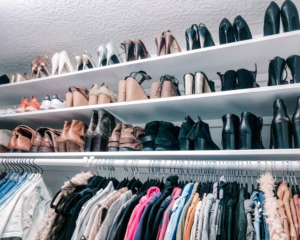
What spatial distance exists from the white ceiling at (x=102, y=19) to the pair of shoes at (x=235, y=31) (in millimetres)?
223

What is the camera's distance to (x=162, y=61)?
1.49 meters

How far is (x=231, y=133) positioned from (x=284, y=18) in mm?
706

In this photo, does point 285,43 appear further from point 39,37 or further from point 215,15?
point 39,37

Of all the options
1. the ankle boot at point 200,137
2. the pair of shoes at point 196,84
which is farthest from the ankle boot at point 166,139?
the pair of shoes at point 196,84

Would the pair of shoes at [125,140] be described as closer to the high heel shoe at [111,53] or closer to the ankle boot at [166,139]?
the ankle boot at [166,139]

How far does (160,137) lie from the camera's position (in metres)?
1.32

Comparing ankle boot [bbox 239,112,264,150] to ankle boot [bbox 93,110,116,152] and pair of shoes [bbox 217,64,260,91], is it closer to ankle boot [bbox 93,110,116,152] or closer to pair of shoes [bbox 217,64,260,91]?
pair of shoes [bbox 217,64,260,91]

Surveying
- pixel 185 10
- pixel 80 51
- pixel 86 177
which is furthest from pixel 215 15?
pixel 86 177

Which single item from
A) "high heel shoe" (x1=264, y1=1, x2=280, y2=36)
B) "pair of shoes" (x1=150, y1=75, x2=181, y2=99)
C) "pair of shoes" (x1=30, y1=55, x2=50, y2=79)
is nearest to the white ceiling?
"pair of shoes" (x1=30, y1=55, x2=50, y2=79)

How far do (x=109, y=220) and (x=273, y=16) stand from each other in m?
1.36

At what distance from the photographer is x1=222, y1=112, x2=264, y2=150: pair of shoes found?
1.14 metres

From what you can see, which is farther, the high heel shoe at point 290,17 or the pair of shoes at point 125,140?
the pair of shoes at point 125,140

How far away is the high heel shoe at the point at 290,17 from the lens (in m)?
1.23

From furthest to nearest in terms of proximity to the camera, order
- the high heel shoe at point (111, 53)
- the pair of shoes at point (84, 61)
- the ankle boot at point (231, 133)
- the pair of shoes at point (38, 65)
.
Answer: the pair of shoes at point (38, 65) → the pair of shoes at point (84, 61) → the high heel shoe at point (111, 53) → the ankle boot at point (231, 133)
